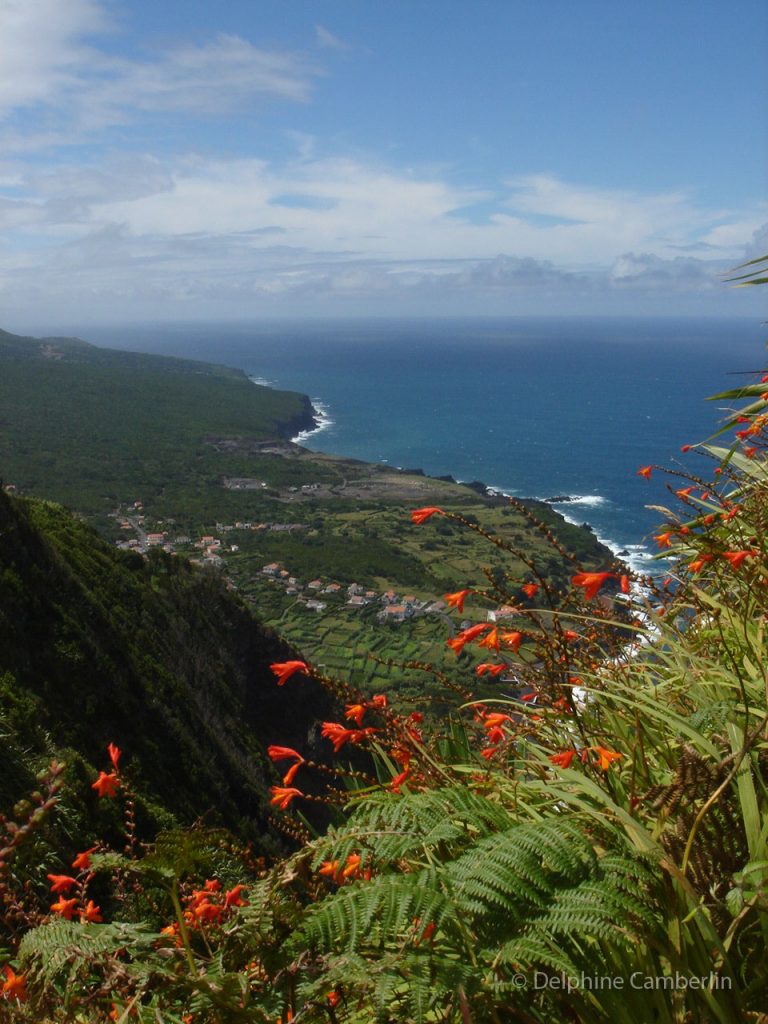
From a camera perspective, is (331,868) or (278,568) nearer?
(331,868)

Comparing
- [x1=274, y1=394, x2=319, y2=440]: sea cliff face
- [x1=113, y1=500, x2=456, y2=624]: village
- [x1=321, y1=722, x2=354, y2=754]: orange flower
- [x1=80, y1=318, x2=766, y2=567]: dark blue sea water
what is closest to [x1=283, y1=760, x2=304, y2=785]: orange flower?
[x1=321, y1=722, x2=354, y2=754]: orange flower

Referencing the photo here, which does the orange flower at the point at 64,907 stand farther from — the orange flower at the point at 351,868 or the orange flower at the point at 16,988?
the orange flower at the point at 351,868

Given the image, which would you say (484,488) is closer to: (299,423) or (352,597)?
(352,597)

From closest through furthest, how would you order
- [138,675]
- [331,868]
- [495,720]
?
[331,868] < [495,720] < [138,675]

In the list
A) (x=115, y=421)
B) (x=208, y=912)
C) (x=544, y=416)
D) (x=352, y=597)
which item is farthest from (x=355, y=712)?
(x=544, y=416)

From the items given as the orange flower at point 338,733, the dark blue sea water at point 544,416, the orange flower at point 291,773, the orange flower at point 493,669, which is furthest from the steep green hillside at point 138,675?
the dark blue sea water at point 544,416

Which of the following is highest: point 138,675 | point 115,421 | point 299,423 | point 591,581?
point 115,421

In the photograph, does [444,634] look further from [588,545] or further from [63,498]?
[63,498]
